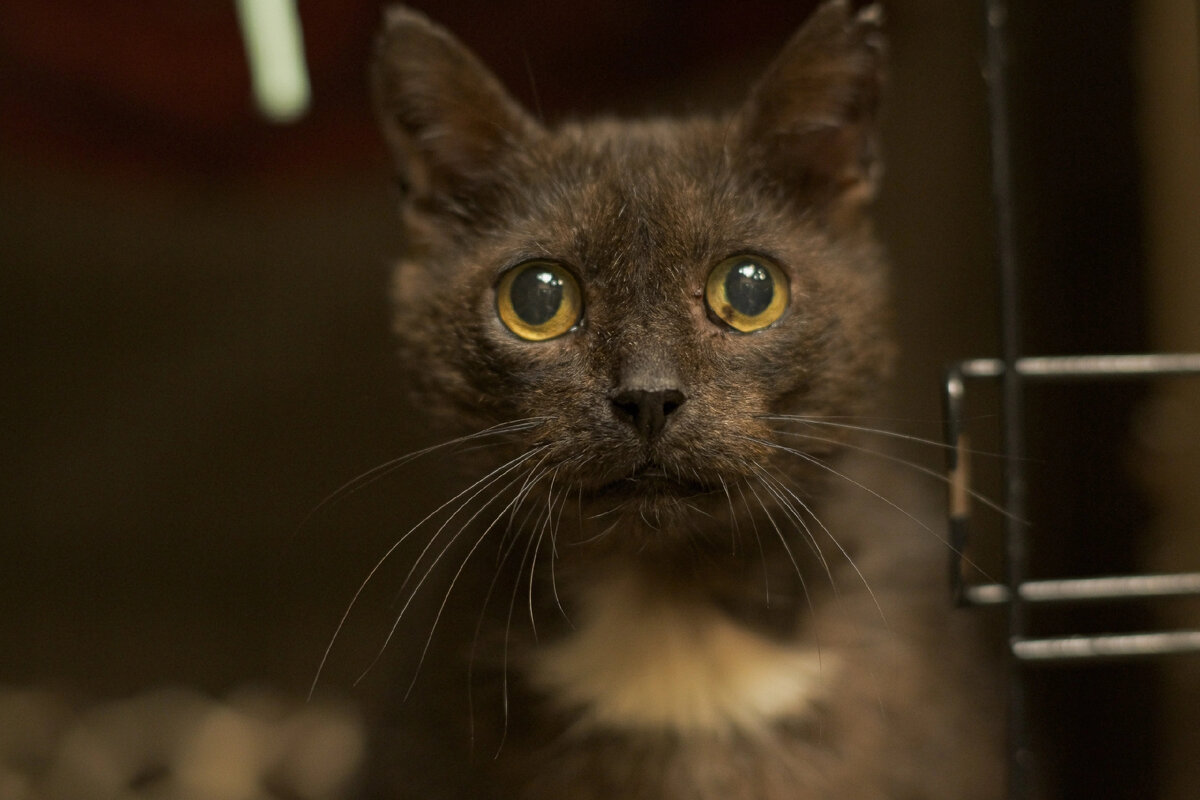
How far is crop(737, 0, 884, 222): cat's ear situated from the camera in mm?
1233

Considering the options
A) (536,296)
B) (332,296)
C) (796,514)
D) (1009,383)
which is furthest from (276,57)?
(1009,383)

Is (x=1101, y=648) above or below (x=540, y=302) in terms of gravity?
below

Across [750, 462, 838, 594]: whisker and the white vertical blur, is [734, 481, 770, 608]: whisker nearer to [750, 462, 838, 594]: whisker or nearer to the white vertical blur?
[750, 462, 838, 594]: whisker

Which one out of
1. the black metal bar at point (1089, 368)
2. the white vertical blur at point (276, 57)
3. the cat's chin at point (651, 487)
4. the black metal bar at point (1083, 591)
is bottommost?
the black metal bar at point (1083, 591)

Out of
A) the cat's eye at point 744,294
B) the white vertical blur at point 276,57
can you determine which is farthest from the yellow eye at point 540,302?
the white vertical blur at point 276,57

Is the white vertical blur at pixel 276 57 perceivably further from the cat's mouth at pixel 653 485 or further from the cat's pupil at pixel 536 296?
the cat's mouth at pixel 653 485

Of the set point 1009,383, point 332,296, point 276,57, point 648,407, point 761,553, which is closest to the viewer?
point 648,407

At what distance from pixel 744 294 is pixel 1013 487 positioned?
15.1 inches

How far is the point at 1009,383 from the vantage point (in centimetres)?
113

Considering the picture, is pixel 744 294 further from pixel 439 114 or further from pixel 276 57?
pixel 276 57

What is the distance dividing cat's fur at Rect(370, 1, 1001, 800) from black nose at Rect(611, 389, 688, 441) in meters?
0.06

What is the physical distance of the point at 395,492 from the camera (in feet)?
6.49

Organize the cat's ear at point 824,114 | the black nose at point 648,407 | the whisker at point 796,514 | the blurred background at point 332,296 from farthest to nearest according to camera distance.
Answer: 1. the blurred background at point 332,296
2. the cat's ear at point 824,114
3. the whisker at point 796,514
4. the black nose at point 648,407

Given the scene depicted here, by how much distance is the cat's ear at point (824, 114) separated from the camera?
4.05 ft
